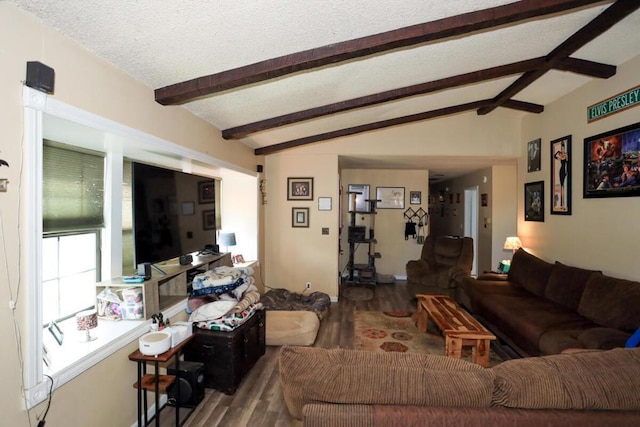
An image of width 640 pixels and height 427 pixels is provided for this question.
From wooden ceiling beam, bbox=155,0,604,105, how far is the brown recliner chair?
3325 mm

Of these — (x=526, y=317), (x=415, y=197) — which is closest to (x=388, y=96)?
(x=526, y=317)

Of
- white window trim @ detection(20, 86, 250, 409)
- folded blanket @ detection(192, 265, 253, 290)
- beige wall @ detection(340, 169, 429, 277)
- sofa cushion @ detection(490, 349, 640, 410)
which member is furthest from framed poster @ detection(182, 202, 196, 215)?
beige wall @ detection(340, 169, 429, 277)

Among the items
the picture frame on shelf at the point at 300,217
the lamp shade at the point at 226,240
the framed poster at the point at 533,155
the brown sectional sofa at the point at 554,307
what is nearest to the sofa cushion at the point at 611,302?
the brown sectional sofa at the point at 554,307

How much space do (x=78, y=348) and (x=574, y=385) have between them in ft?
7.64

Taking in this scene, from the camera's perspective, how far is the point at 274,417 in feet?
7.09

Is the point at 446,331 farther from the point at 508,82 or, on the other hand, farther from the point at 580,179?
the point at 508,82

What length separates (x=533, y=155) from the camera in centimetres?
418

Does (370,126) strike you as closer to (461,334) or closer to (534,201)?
(534,201)

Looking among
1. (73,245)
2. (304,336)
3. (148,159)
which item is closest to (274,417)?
(304,336)

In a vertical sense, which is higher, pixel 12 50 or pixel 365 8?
pixel 365 8

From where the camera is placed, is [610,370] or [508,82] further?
[508,82]

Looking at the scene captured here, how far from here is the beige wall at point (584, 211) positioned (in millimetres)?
2742

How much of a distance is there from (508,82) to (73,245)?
14.6ft

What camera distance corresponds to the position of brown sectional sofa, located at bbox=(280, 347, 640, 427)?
1.05 metres
